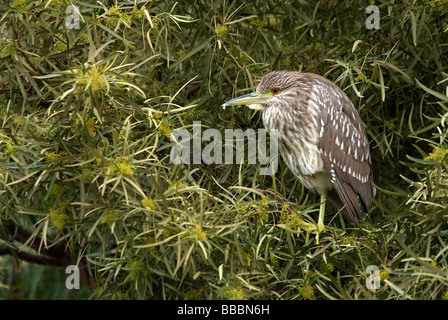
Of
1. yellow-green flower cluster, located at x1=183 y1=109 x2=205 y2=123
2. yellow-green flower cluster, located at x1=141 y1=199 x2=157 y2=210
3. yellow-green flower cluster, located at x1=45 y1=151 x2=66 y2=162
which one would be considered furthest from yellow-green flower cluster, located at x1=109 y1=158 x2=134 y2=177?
yellow-green flower cluster, located at x1=183 y1=109 x2=205 y2=123

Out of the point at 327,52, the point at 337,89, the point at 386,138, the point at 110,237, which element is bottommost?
the point at 110,237

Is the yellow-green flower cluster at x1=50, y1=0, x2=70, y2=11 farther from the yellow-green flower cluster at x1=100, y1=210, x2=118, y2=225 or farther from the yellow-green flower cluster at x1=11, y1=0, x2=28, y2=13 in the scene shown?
the yellow-green flower cluster at x1=100, y1=210, x2=118, y2=225

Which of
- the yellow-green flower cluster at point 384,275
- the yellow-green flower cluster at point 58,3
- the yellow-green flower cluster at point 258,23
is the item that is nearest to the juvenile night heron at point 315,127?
the yellow-green flower cluster at point 258,23

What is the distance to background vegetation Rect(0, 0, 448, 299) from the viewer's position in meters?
2.34

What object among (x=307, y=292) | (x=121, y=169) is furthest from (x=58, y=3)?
(x=307, y=292)

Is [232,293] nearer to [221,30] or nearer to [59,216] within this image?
[59,216]

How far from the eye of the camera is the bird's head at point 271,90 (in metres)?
3.30

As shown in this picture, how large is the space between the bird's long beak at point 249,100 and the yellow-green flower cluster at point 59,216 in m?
1.02

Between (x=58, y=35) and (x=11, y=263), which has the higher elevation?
(x=58, y=35)

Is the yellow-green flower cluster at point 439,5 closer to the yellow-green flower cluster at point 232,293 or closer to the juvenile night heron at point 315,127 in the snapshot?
the juvenile night heron at point 315,127

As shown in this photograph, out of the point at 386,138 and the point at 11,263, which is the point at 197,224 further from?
the point at 11,263

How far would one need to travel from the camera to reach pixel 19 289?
3859mm

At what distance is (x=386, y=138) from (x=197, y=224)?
1.42 meters

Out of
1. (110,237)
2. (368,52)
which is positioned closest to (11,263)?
(110,237)
